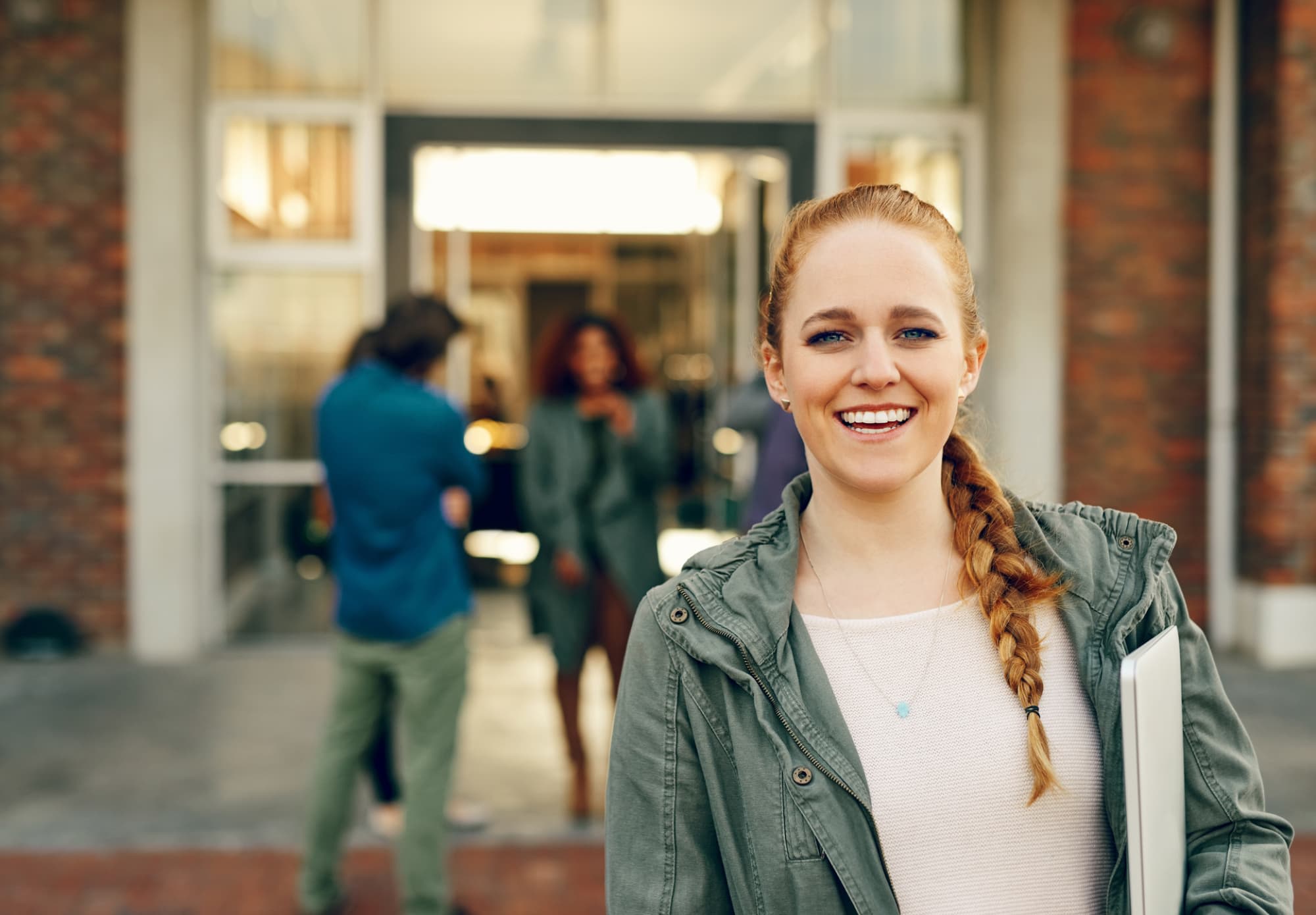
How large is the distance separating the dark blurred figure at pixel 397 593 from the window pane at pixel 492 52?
4.00 m

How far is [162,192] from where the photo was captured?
7.41 m

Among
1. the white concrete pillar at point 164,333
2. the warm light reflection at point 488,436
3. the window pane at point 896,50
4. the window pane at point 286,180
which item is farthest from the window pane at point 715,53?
the warm light reflection at point 488,436

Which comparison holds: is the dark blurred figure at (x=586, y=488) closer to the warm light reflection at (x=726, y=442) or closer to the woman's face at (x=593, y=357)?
the woman's face at (x=593, y=357)

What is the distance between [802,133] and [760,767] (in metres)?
6.79

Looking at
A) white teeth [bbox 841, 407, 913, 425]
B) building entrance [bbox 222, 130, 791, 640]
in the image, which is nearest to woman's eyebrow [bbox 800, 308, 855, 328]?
white teeth [bbox 841, 407, 913, 425]

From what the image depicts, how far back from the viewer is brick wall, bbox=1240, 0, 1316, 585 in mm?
7156

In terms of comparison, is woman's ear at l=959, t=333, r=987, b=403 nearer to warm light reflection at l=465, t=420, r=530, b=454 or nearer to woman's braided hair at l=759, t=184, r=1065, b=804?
woman's braided hair at l=759, t=184, r=1065, b=804

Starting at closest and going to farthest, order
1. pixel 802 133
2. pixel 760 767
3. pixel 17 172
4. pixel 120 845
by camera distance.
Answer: pixel 760 767, pixel 120 845, pixel 17 172, pixel 802 133

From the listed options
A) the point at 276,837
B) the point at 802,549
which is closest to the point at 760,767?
the point at 802,549

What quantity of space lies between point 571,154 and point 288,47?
175 cm

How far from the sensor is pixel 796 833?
154 cm

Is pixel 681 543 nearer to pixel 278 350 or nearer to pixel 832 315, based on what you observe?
pixel 278 350

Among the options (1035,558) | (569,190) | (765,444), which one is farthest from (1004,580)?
(569,190)

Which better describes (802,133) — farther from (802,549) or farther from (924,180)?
(802,549)
